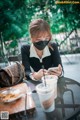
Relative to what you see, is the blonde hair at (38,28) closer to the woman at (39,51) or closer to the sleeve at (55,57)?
the woman at (39,51)

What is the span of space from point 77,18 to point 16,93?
177 inches

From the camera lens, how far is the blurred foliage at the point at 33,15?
5.39 metres

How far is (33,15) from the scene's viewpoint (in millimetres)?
5555

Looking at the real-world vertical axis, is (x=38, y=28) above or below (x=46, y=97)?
above

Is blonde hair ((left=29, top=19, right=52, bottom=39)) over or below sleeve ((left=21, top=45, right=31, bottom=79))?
over

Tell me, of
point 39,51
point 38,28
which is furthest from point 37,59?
A: point 38,28

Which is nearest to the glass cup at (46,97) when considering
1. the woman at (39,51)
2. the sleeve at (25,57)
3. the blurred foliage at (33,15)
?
the woman at (39,51)

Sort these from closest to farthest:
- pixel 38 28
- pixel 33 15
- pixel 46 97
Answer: pixel 46 97
pixel 38 28
pixel 33 15

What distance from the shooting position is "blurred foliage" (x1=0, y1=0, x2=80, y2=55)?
17.7 ft

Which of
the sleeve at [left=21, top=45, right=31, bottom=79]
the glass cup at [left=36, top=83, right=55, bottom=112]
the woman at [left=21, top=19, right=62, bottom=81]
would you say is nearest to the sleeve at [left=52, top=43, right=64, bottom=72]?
the woman at [left=21, top=19, right=62, bottom=81]

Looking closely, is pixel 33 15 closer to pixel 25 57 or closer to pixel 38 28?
pixel 25 57

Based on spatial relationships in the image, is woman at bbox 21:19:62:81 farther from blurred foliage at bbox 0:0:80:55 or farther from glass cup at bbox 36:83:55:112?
Answer: blurred foliage at bbox 0:0:80:55

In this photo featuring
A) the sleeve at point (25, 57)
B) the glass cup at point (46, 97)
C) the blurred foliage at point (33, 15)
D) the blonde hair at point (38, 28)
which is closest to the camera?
the glass cup at point (46, 97)

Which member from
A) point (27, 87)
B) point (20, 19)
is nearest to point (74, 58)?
point (20, 19)
